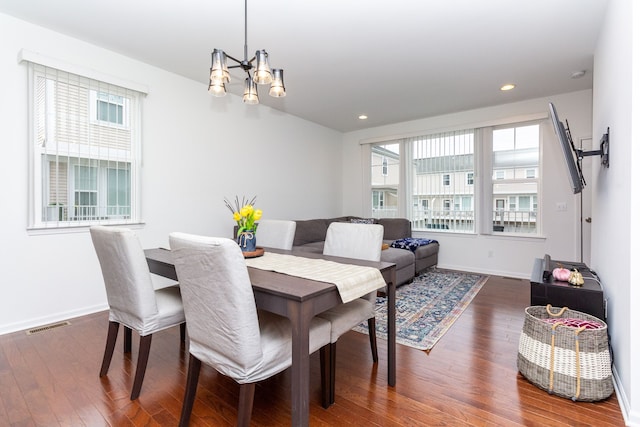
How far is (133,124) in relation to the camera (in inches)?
129

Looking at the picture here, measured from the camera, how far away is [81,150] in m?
2.93

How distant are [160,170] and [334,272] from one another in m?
2.66

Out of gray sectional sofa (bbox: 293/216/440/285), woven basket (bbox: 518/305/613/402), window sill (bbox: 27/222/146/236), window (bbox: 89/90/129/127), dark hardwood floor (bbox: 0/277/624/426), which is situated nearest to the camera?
dark hardwood floor (bbox: 0/277/624/426)

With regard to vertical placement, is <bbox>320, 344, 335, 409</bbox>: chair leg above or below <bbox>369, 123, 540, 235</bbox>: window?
below

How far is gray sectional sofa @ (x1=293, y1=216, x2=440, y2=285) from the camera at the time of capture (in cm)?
400

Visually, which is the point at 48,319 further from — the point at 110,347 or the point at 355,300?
the point at 355,300

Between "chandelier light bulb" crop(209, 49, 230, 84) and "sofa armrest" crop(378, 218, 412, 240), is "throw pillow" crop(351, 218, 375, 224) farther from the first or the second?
"chandelier light bulb" crop(209, 49, 230, 84)

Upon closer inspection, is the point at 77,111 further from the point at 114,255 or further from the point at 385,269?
the point at 385,269

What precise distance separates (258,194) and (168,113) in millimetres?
1578

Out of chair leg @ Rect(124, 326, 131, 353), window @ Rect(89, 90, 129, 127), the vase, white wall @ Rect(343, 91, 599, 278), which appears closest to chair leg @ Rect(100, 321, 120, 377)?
chair leg @ Rect(124, 326, 131, 353)

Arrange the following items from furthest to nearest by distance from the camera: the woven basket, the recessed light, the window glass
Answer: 1. the window glass
2. the recessed light
3. the woven basket

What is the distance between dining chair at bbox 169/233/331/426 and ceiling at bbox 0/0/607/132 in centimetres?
202

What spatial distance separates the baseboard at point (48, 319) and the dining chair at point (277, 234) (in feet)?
5.80

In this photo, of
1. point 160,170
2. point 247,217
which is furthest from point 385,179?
point 247,217
